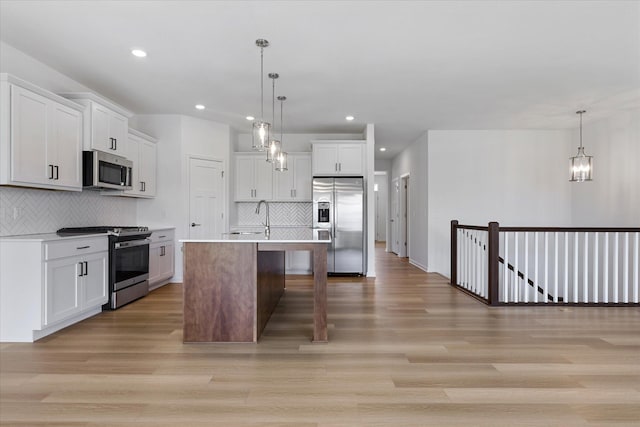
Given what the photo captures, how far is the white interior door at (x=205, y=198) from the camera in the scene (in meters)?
5.88

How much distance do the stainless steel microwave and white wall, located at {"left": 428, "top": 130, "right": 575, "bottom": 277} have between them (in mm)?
4973

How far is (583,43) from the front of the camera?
3.31 m

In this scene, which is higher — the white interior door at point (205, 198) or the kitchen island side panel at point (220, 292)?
the white interior door at point (205, 198)

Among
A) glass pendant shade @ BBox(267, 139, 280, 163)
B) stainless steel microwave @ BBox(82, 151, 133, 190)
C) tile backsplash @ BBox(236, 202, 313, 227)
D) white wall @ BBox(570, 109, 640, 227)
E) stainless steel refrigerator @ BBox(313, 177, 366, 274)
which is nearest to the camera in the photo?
A: glass pendant shade @ BBox(267, 139, 280, 163)

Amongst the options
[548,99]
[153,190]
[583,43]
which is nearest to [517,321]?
[583,43]

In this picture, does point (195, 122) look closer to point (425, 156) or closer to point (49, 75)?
point (49, 75)

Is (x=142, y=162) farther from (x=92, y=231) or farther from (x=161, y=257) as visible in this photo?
(x=92, y=231)

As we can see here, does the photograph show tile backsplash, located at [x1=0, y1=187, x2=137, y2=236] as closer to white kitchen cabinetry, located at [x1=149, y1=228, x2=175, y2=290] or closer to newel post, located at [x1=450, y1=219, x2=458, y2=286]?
white kitchen cabinetry, located at [x1=149, y1=228, x2=175, y2=290]

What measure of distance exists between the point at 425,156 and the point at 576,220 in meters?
2.93

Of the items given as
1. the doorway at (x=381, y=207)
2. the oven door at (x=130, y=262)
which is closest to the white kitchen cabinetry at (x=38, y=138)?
the oven door at (x=130, y=262)

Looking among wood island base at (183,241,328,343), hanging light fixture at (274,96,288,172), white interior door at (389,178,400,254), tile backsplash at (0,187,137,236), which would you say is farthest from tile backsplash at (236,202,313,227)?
wood island base at (183,241,328,343)

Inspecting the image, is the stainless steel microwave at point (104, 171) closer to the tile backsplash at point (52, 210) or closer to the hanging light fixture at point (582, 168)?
the tile backsplash at point (52, 210)

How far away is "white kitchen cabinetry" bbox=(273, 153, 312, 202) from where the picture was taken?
6.73 m

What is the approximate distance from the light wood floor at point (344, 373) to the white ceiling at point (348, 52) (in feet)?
8.57
